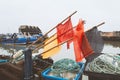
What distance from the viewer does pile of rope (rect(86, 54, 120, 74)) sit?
4.83 metres

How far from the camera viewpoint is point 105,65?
5000mm

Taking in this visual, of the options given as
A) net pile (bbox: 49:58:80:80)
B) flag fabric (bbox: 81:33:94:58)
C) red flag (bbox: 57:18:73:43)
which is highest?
red flag (bbox: 57:18:73:43)

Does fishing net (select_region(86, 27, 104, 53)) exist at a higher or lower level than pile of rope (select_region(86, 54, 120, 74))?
higher

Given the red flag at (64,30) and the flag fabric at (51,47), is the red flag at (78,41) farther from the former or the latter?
the flag fabric at (51,47)

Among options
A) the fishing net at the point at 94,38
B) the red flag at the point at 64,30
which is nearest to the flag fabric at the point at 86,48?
the fishing net at the point at 94,38

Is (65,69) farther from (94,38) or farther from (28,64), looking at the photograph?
(94,38)

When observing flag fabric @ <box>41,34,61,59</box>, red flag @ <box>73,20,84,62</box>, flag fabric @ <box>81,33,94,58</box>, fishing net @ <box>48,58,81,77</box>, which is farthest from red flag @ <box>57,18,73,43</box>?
fishing net @ <box>48,58,81,77</box>

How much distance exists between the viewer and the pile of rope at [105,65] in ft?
15.9

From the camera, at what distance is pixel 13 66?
550 cm

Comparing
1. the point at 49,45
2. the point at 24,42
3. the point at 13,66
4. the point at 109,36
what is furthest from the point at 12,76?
the point at 109,36

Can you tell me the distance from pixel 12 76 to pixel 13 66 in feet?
0.80

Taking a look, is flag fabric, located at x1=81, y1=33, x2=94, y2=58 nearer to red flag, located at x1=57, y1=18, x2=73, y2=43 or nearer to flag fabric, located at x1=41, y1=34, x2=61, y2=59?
red flag, located at x1=57, y1=18, x2=73, y2=43

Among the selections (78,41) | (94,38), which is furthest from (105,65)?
(94,38)

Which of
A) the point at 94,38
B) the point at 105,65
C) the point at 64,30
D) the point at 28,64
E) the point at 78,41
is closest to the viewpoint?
the point at 105,65
